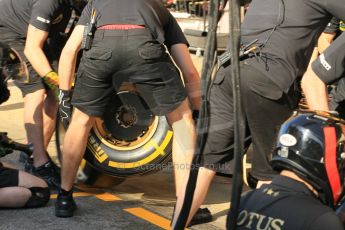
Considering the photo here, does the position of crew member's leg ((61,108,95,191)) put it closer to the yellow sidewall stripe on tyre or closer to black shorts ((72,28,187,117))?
black shorts ((72,28,187,117))

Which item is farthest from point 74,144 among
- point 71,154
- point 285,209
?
point 285,209

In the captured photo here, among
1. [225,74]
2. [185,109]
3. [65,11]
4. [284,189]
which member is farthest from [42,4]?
[284,189]

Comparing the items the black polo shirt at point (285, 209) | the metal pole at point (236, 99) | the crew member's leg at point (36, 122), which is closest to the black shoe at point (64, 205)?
the crew member's leg at point (36, 122)

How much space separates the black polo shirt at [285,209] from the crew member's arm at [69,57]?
2.10m

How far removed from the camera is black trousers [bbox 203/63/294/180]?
330cm

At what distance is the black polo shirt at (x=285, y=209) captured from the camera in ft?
6.82

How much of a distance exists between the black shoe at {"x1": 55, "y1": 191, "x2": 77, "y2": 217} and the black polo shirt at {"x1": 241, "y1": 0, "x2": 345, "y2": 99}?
1.51 meters

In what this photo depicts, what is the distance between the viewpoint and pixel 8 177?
4191mm

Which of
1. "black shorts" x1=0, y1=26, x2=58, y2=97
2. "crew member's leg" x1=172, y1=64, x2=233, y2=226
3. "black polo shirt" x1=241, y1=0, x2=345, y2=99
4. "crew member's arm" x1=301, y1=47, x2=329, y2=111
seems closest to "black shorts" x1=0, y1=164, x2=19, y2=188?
"black shorts" x1=0, y1=26, x2=58, y2=97

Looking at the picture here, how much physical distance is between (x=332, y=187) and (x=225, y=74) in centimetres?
129

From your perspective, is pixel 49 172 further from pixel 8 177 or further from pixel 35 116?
pixel 8 177

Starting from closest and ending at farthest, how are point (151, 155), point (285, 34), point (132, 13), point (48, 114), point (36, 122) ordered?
point (285, 34) < point (132, 13) < point (151, 155) < point (36, 122) < point (48, 114)

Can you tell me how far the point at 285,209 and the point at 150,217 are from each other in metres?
2.09

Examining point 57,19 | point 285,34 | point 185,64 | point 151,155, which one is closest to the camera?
point 285,34
